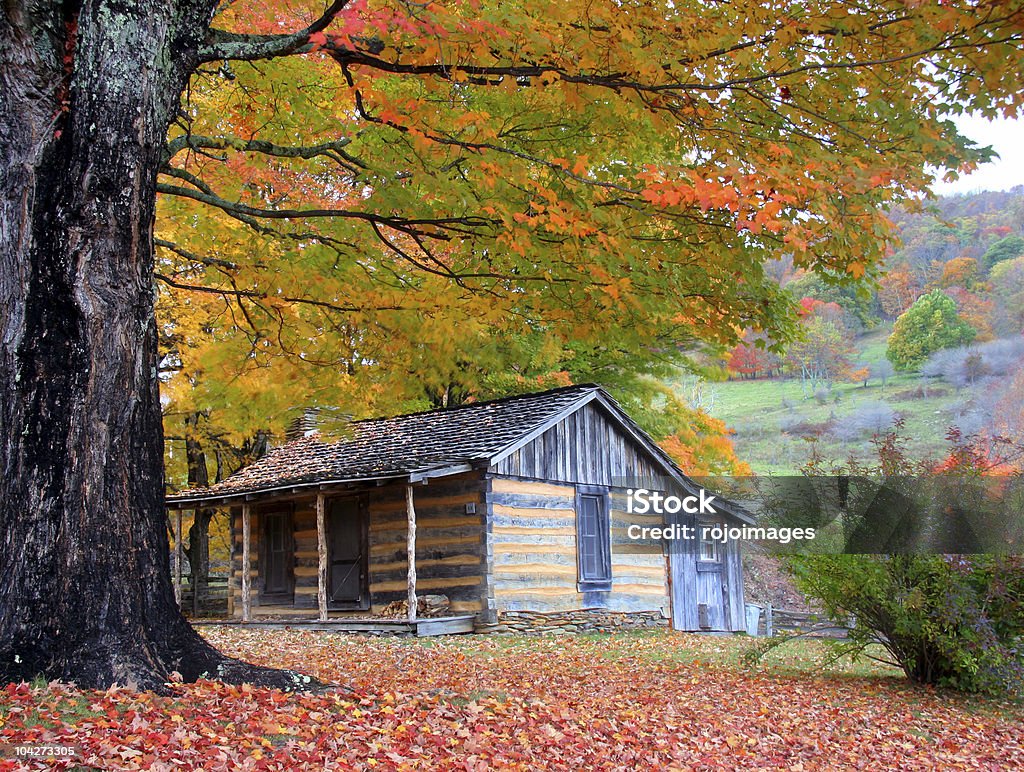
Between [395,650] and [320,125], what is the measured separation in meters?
7.77

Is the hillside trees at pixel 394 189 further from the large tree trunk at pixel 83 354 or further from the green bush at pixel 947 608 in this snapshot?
the green bush at pixel 947 608

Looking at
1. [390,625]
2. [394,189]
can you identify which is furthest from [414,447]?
[394,189]

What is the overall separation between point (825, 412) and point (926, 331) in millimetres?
9469

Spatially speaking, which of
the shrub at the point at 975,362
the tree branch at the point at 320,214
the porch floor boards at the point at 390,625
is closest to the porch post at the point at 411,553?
the porch floor boards at the point at 390,625

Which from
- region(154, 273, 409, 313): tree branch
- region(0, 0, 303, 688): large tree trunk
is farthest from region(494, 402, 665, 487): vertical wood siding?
region(0, 0, 303, 688): large tree trunk

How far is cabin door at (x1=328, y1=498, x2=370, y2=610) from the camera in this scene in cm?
1834

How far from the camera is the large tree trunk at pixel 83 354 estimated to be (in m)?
5.68

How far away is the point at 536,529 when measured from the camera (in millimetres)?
17781

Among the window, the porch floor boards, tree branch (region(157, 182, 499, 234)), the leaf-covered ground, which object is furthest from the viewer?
the window

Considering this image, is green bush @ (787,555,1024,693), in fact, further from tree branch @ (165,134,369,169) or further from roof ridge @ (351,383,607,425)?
roof ridge @ (351,383,607,425)

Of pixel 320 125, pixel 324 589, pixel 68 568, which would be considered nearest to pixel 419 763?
pixel 68 568

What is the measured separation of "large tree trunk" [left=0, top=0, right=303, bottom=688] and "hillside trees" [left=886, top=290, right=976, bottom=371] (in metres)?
65.2

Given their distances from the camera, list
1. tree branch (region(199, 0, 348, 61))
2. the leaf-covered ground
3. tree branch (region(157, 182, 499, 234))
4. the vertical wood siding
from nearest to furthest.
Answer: the leaf-covered ground → tree branch (region(199, 0, 348, 61)) → tree branch (region(157, 182, 499, 234)) → the vertical wood siding

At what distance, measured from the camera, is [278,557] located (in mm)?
20891
